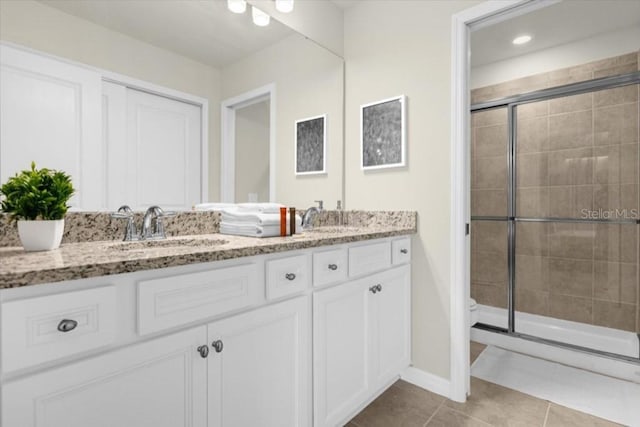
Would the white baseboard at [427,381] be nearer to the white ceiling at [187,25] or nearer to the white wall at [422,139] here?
the white wall at [422,139]

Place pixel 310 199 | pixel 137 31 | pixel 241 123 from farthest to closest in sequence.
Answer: pixel 310 199 → pixel 241 123 → pixel 137 31

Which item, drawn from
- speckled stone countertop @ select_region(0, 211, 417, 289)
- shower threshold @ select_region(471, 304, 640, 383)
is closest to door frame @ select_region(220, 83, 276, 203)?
speckled stone countertop @ select_region(0, 211, 417, 289)

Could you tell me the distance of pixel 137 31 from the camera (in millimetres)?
1355

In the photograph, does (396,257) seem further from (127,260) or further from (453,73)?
(127,260)

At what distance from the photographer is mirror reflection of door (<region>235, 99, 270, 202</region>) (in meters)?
1.74

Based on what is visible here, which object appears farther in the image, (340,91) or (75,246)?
(340,91)

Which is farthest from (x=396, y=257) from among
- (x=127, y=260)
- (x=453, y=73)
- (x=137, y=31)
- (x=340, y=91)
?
(x=137, y=31)

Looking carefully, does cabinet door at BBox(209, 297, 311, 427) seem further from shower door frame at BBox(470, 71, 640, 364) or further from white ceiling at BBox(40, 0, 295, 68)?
shower door frame at BBox(470, 71, 640, 364)

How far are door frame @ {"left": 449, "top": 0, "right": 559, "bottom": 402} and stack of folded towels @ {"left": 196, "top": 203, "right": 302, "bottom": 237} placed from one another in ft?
2.83

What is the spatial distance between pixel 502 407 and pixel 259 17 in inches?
96.1

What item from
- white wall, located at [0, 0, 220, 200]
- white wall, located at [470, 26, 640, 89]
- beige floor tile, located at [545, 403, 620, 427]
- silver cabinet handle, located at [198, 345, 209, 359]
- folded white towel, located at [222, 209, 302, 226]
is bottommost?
beige floor tile, located at [545, 403, 620, 427]

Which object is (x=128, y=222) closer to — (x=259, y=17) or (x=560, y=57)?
(x=259, y=17)

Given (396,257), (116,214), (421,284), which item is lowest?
(421,284)

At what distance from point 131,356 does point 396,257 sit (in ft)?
4.43
